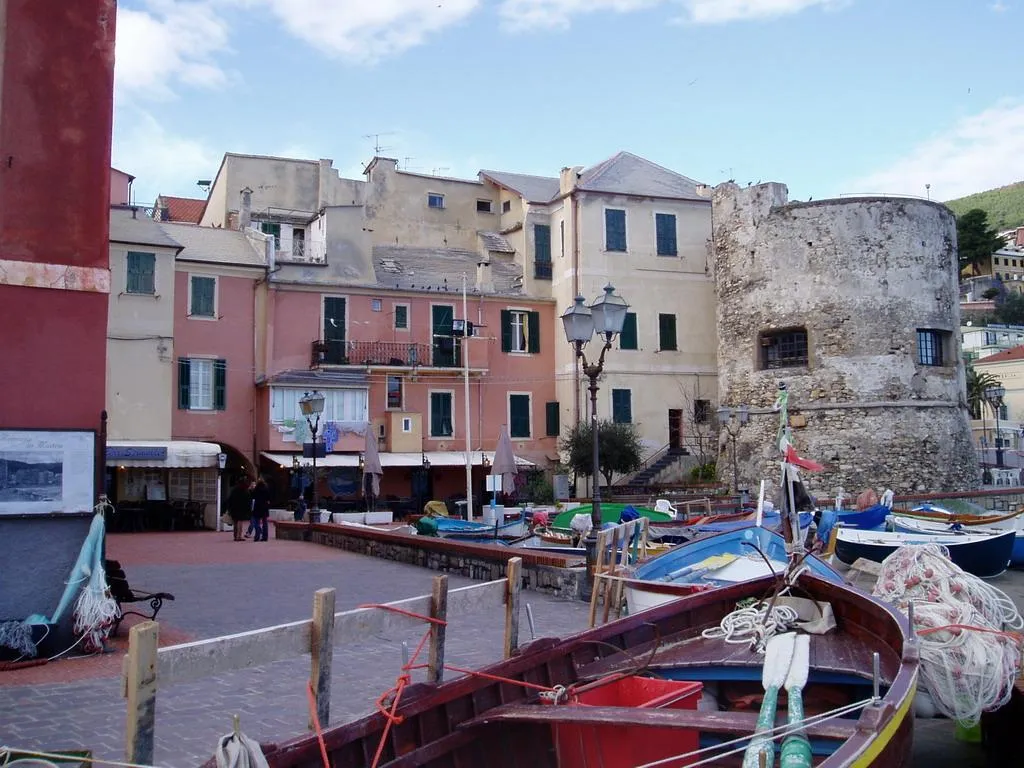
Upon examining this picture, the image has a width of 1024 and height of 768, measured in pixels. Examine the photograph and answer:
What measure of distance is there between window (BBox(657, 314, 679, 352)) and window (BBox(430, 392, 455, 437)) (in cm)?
→ 889

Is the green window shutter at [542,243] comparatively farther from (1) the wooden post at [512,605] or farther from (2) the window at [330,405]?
(1) the wooden post at [512,605]

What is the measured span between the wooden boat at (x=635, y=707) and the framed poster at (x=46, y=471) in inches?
215

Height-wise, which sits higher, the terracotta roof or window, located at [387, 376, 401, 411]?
the terracotta roof

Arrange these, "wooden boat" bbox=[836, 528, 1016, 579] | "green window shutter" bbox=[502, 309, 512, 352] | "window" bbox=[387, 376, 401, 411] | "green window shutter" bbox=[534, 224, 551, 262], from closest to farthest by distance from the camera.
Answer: "wooden boat" bbox=[836, 528, 1016, 579] < "window" bbox=[387, 376, 401, 411] < "green window shutter" bbox=[502, 309, 512, 352] < "green window shutter" bbox=[534, 224, 551, 262]

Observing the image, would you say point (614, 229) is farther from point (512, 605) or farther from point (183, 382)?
point (512, 605)

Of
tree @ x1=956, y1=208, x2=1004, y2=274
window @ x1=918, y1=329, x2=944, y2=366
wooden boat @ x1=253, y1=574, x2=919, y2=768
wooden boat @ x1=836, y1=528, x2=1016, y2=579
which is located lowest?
wooden boat @ x1=836, y1=528, x2=1016, y2=579

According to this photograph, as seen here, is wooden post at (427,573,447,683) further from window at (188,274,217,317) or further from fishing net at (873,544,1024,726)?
window at (188,274,217,317)

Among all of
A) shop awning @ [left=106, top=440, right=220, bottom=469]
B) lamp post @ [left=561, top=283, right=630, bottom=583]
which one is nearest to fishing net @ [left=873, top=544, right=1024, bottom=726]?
lamp post @ [left=561, top=283, right=630, bottom=583]

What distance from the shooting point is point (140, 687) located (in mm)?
4703

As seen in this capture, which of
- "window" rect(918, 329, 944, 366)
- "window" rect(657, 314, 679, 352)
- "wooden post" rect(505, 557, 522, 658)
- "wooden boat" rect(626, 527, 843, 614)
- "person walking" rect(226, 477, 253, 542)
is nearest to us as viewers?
"wooden post" rect(505, 557, 522, 658)

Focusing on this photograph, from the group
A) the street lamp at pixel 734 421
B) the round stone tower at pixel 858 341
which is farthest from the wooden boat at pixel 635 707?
the round stone tower at pixel 858 341

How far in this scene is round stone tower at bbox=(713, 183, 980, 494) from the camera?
35.1m

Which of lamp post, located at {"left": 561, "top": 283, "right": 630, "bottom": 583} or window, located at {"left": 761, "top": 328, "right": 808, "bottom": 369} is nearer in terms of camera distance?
lamp post, located at {"left": 561, "top": 283, "right": 630, "bottom": 583}

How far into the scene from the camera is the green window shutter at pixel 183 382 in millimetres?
34188
